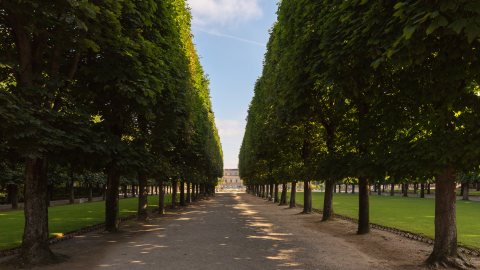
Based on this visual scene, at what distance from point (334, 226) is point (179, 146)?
1487cm

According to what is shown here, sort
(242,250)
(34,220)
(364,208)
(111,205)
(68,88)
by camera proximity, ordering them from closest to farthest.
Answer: (34,220), (68,88), (242,250), (364,208), (111,205)

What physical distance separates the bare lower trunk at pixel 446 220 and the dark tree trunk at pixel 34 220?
11769mm

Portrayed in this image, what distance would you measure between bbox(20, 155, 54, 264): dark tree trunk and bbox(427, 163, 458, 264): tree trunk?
38.6 ft

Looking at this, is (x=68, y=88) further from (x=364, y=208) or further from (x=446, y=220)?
(x=364, y=208)

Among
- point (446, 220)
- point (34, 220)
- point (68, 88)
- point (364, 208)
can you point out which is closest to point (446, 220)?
point (446, 220)

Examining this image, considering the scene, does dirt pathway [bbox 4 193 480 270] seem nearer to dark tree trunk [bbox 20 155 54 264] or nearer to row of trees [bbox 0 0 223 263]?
dark tree trunk [bbox 20 155 54 264]

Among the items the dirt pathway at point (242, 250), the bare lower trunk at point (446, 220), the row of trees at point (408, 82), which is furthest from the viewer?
the dirt pathway at point (242, 250)

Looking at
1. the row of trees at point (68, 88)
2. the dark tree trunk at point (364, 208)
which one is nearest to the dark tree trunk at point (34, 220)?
the row of trees at point (68, 88)

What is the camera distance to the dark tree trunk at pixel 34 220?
8961mm

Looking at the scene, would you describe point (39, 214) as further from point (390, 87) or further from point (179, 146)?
point (179, 146)

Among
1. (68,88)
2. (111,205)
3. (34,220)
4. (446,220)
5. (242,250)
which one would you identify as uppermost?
(68,88)

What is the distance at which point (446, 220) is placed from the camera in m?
8.76

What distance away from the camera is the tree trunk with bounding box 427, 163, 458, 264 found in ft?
28.2

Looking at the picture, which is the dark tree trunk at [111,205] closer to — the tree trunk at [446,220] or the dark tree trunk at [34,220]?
the dark tree trunk at [34,220]
